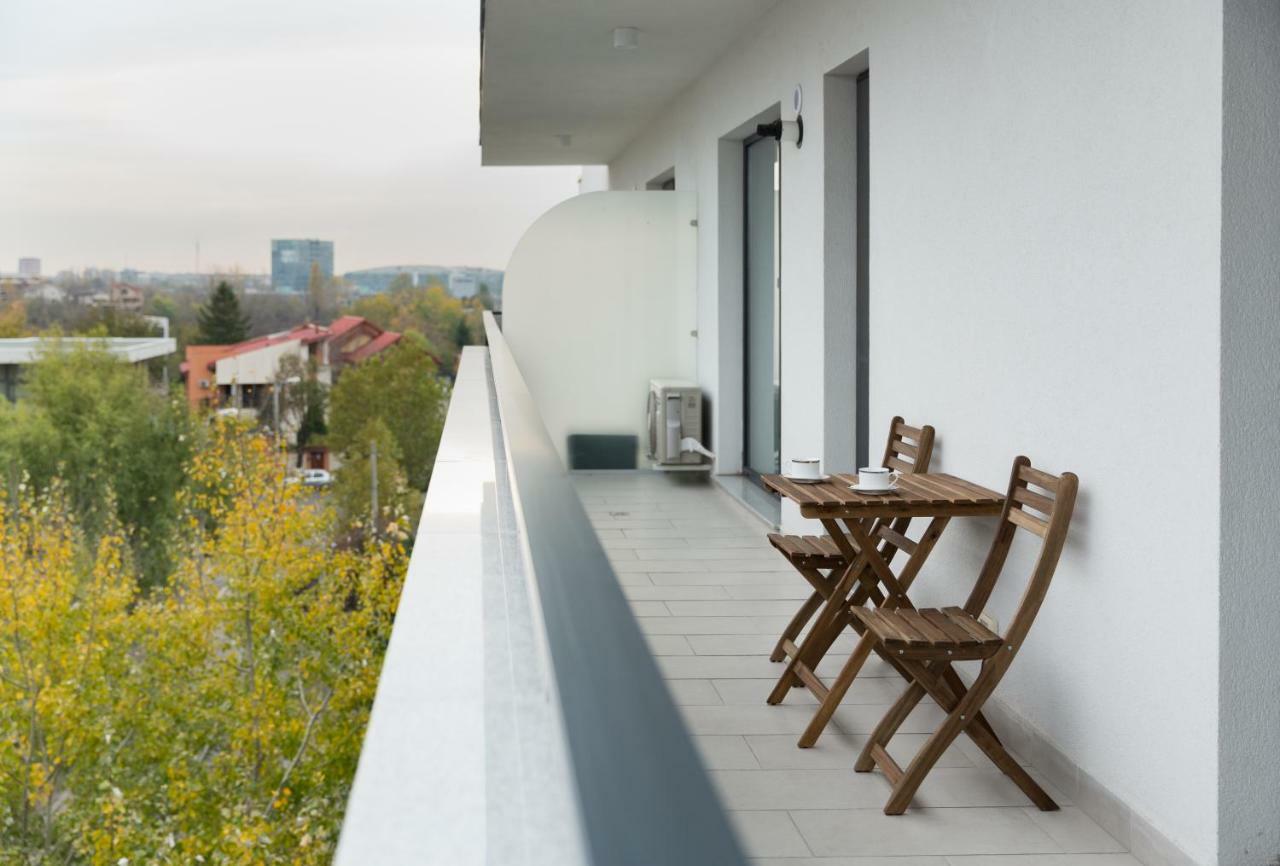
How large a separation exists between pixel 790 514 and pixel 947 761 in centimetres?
331

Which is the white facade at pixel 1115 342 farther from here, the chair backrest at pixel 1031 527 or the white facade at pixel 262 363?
the white facade at pixel 262 363

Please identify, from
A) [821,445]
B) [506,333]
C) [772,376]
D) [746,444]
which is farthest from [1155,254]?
[506,333]

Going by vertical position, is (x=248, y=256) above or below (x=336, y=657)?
above

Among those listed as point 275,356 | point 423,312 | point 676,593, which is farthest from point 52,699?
point 275,356

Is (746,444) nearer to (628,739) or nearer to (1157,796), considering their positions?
(1157,796)

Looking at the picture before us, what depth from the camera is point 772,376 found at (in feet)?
28.1

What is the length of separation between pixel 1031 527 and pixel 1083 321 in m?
0.55

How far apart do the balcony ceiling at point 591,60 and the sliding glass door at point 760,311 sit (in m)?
0.81

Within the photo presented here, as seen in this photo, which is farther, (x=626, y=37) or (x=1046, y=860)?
(x=626, y=37)

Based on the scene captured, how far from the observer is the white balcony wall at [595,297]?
10047 mm

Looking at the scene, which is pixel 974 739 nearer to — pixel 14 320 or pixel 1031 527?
pixel 1031 527

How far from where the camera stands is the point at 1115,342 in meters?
3.37

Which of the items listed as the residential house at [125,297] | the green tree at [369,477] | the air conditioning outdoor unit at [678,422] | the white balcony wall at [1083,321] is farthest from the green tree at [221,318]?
the white balcony wall at [1083,321]

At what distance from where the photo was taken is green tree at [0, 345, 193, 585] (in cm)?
4372
